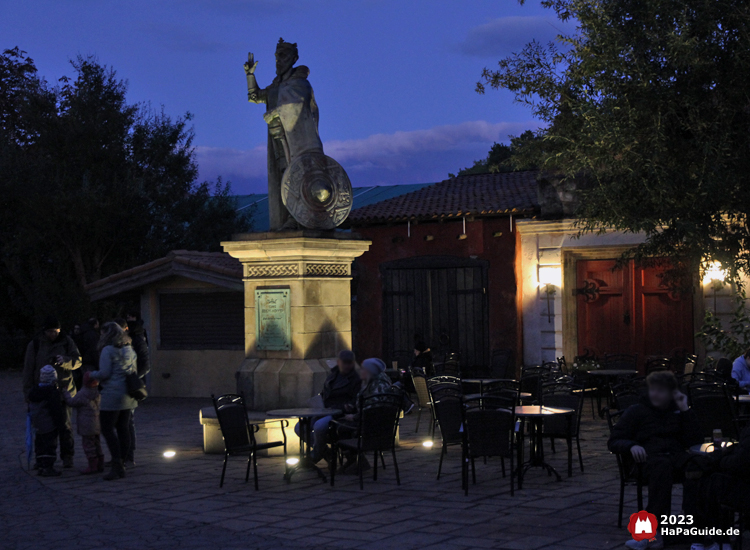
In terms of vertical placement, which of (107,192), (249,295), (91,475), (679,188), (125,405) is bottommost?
(91,475)

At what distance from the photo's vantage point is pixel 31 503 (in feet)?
24.6

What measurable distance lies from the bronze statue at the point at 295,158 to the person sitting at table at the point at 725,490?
5548 millimetres

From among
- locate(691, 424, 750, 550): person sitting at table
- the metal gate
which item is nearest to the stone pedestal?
locate(691, 424, 750, 550): person sitting at table

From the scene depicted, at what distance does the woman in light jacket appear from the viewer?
857cm

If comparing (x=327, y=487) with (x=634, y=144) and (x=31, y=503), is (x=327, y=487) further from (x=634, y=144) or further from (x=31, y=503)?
(x=634, y=144)

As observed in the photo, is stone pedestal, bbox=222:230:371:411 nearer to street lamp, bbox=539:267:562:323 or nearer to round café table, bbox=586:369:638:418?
round café table, bbox=586:369:638:418

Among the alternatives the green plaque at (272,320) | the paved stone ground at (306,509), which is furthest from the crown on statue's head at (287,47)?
the paved stone ground at (306,509)

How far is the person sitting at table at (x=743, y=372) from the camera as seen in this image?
377 inches

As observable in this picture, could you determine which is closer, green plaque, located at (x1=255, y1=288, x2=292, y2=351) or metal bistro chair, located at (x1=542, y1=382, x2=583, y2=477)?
metal bistro chair, located at (x1=542, y1=382, x2=583, y2=477)

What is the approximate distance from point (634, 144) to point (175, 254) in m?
8.52

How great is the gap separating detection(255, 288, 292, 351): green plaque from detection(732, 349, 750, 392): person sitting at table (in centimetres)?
485

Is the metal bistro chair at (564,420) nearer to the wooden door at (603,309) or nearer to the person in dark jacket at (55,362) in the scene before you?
the person in dark jacket at (55,362)

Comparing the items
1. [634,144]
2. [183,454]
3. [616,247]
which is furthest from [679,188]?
[183,454]

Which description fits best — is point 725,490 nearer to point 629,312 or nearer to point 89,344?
point 89,344
